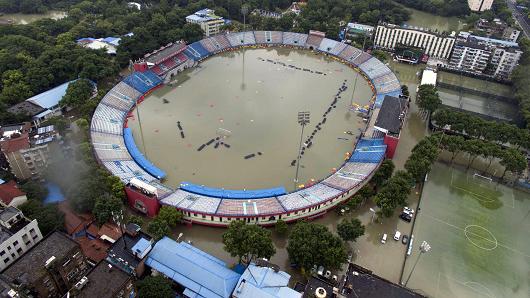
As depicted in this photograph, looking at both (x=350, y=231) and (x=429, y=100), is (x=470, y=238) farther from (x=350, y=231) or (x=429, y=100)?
(x=429, y=100)

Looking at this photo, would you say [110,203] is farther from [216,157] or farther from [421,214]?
[421,214]

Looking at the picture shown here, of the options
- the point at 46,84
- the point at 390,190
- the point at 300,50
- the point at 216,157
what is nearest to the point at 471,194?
the point at 390,190

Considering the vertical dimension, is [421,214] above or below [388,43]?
below

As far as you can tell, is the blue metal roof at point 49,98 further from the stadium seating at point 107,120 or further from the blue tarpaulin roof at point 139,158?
the blue tarpaulin roof at point 139,158

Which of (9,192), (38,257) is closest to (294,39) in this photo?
(9,192)

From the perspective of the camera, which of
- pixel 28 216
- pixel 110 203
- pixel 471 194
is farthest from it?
pixel 471 194

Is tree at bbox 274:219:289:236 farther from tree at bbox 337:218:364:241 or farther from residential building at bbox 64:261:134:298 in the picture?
residential building at bbox 64:261:134:298

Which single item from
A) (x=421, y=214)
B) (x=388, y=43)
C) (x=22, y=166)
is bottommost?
(x=421, y=214)

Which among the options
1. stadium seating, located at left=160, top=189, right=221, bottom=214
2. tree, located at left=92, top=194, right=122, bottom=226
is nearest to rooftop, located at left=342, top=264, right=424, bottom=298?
stadium seating, located at left=160, top=189, right=221, bottom=214
